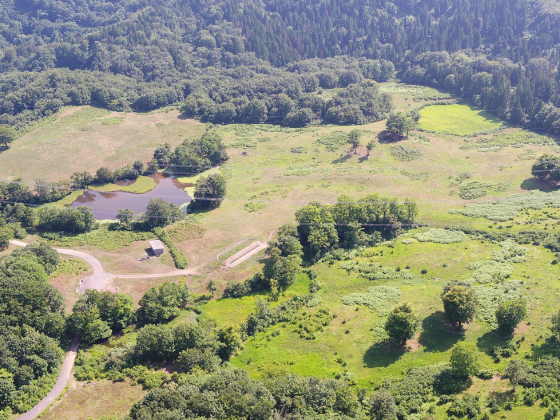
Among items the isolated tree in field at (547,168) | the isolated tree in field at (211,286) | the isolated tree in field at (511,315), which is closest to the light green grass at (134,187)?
the isolated tree in field at (211,286)

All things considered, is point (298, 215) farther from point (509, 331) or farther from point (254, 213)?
point (509, 331)

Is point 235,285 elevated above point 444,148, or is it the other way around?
point 444,148

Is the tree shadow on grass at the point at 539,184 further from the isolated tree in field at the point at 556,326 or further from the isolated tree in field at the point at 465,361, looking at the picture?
the isolated tree in field at the point at 465,361

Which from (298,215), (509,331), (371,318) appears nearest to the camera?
(509,331)

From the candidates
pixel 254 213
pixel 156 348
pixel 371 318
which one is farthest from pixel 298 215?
pixel 156 348

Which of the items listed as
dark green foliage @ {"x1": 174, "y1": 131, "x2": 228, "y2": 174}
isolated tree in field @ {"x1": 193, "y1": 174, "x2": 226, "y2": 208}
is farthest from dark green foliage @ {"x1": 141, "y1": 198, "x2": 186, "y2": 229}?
dark green foliage @ {"x1": 174, "y1": 131, "x2": 228, "y2": 174}

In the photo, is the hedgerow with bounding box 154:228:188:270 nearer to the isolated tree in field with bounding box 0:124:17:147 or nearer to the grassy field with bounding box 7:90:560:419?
the grassy field with bounding box 7:90:560:419

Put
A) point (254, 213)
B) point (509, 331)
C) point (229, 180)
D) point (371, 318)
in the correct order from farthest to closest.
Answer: point (229, 180)
point (254, 213)
point (371, 318)
point (509, 331)
